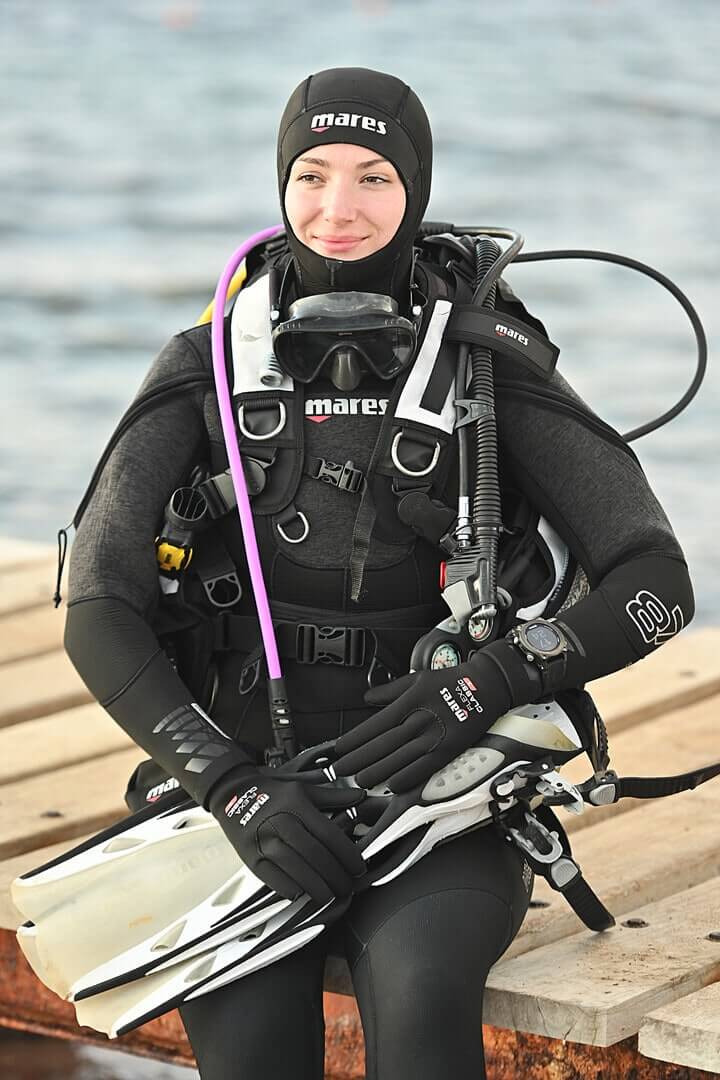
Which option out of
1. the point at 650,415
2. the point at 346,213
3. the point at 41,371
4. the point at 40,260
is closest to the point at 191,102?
the point at 40,260

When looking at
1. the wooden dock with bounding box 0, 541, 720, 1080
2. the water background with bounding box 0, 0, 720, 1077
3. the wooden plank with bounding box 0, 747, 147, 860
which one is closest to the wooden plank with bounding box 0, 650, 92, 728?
the wooden dock with bounding box 0, 541, 720, 1080

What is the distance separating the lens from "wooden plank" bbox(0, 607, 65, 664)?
3.40 meters

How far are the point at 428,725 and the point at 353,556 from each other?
25 cm

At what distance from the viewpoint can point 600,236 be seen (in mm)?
8031

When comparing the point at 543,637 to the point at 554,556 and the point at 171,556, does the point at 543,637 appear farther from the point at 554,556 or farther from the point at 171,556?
the point at 171,556

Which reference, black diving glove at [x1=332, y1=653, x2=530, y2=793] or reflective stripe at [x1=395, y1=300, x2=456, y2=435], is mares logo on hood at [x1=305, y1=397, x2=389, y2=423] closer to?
reflective stripe at [x1=395, y1=300, x2=456, y2=435]

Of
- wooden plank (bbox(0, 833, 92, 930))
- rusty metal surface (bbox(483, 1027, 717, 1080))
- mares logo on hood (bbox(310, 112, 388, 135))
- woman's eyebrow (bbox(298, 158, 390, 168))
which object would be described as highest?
mares logo on hood (bbox(310, 112, 388, 135))

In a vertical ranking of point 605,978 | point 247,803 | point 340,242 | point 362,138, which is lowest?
point 605,978

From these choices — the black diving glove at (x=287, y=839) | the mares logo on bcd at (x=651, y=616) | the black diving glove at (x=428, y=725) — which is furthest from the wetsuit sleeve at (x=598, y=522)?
the black diving glove at (x=287, y=839)

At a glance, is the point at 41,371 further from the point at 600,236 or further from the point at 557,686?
the point at 557,686

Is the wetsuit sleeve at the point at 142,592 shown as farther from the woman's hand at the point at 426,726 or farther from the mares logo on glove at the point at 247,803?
the woman's hand at the point at 426,726

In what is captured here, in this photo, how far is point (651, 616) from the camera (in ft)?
6.66

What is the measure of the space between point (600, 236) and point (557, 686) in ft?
20.7

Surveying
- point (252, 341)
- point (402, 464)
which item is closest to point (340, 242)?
point (252, 341)
